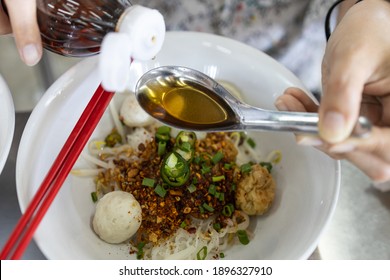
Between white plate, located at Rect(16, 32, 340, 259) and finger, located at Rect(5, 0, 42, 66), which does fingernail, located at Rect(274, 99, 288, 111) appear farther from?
finger, located at Rect(5, 0, 42, 66)

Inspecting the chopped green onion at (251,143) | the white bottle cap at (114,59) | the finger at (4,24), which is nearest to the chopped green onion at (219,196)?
the chopped green onion at (251,143)

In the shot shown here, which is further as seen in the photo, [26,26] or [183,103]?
[183,103]

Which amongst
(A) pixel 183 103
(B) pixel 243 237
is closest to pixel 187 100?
(A) pixel 183 103

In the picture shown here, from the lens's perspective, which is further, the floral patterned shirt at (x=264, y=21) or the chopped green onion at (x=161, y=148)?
the floral patterned shirt at (x=264, y=21)

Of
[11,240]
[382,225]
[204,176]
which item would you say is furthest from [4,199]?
[382,225]

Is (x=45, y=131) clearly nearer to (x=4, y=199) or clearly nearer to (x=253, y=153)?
(x=4, y=199)

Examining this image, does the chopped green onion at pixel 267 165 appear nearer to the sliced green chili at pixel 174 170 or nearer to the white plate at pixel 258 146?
the white plate at pixel 258 146

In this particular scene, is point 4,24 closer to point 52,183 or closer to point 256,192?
point 52,183
